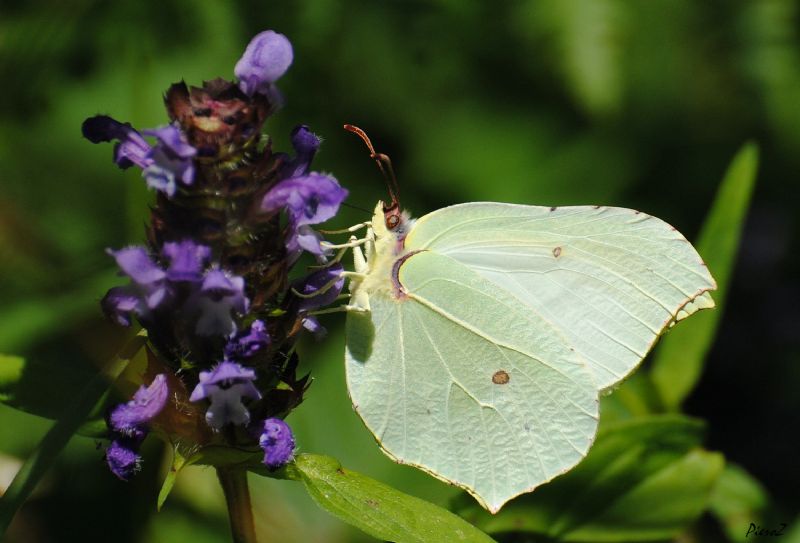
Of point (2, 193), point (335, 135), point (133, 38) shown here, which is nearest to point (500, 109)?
point (335, 135)

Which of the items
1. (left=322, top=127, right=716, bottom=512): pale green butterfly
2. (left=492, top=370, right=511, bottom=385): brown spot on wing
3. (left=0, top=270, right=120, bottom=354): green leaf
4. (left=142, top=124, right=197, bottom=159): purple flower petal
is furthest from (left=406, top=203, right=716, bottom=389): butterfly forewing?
(left=0, top=270, right=120, bottom=354): green leaf

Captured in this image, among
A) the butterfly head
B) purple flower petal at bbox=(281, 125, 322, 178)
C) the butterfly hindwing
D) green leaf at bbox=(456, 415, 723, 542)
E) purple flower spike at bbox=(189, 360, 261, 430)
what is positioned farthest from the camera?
green leaf at bbox=(456, 415, 723, 542)

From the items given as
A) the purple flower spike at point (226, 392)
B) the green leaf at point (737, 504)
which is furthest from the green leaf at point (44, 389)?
the green leaf at point (737, 504)

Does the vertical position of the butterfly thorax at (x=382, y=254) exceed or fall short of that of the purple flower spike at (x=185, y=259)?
it falls short

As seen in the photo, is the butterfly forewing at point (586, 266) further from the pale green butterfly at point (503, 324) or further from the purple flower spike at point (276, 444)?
the purple flower spike at point (276, 444)

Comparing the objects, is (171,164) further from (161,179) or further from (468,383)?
(468,383)

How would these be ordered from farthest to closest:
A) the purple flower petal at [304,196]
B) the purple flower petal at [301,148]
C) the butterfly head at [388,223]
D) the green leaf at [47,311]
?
1. the green leaf at [47,311]
2. the butterfly head at [388,223]
3. the purple flower petal at [301,148]
4. the purple flower petal at [304,196]

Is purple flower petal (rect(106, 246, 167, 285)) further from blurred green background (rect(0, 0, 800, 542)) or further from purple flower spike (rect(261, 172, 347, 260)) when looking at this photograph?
blurred green background (rect(0, 0, 800, 542))
